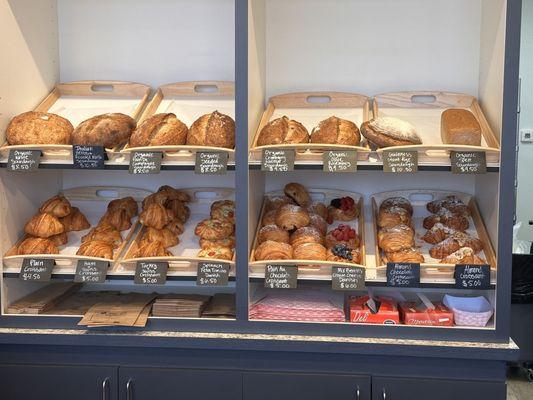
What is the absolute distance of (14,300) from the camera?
251 centimetres

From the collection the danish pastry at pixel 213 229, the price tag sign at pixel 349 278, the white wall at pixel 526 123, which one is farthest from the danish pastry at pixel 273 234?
the white wall at pixel 526 123

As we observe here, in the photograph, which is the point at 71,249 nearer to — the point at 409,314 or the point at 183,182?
the point at 183,182

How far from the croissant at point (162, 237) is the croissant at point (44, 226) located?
37 centimetres

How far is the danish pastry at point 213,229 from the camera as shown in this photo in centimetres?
243

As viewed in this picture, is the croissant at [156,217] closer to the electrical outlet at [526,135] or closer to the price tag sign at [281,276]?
the price tag sign at [281,276]

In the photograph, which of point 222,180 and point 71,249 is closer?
point 71,249

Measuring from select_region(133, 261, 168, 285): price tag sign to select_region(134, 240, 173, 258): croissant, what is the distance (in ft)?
0.18

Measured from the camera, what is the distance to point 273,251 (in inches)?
88.6

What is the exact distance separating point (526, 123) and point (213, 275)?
3746mm

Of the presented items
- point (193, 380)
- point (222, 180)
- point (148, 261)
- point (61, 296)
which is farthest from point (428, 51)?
point (61, 296)

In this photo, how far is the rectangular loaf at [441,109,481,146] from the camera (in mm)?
2207

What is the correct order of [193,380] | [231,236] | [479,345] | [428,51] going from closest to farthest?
[479,345], [193,380], [231,236], [428,51]

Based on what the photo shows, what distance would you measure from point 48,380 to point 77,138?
38.8 inches

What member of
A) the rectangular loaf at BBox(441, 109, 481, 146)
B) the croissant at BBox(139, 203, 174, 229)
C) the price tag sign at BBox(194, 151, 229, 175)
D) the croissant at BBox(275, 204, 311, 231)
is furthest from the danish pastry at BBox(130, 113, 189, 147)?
the rectangular loaf at BBox(441, 109, 481, 146)
